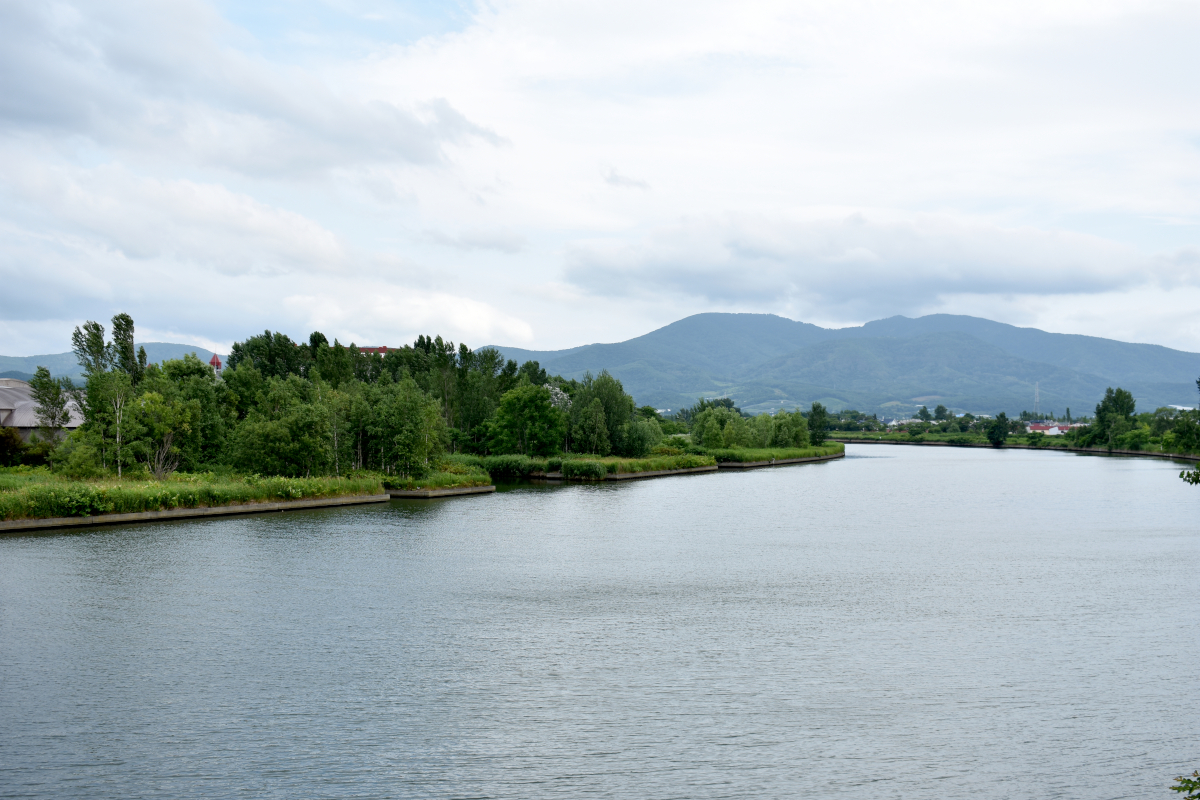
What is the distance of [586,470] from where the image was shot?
77.4 m

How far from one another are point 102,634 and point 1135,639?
26201mm

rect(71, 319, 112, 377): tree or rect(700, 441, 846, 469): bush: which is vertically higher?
rect(71, 319, 112, 377): tree

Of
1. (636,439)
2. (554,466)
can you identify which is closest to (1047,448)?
(636,439)

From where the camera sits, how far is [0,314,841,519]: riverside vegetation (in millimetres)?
45875

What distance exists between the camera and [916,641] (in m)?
21.6

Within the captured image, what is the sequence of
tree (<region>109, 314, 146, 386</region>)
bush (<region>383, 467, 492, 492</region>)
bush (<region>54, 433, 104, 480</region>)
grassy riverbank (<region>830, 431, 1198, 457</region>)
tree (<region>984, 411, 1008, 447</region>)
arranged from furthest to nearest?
tree (<region>984, 411, 1008, 447</region>)
grassy riverbank (<region>830, 431, 1198, 457</region>)
tree (<region>109, 314, 146, 386</region>)
bush (<region>383, 467, 492, 492</region>)
bush (<region>54, 433, 104, 480</region>)

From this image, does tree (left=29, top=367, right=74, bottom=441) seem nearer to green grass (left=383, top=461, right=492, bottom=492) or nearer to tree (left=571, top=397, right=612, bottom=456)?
green grass (left=383, top=461, right=492, bottom=492)

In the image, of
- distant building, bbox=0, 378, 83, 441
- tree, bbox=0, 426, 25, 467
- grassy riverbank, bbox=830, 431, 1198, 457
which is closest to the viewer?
tree, bbox=0, 426, 25, 467

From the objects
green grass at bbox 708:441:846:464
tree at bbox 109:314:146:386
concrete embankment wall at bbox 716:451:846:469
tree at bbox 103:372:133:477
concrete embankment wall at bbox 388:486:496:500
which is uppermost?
tree at bbox 109:314:146:386

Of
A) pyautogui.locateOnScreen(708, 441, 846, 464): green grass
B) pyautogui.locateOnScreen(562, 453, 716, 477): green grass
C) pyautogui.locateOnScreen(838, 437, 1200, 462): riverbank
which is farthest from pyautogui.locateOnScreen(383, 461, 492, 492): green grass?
pyautogui.locateOnScreen(838, 437, 1200, 462): riverbank

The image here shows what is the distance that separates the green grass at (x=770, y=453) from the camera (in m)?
106

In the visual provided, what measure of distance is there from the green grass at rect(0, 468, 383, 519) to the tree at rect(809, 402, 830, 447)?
10443cm

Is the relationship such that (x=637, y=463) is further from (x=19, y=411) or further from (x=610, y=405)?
(x=19, y=411)

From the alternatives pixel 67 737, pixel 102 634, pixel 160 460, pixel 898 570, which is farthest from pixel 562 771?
pixel 160 460
